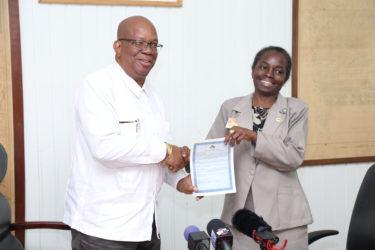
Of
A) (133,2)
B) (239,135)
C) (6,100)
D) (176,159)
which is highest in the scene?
(133,2)

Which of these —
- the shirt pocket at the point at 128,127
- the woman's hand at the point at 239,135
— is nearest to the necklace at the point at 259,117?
the woman's hand at the point at 239,135

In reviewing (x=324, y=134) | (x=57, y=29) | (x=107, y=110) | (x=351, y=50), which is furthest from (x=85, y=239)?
(x=351, y=50)

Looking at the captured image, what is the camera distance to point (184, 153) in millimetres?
1748

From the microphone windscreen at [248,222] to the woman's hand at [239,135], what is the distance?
16.9 inches

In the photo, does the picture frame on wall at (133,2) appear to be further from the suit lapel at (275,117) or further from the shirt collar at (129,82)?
the suit lapel at (275,117)

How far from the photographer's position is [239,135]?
1.61m

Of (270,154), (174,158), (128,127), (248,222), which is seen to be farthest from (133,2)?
(248,222)

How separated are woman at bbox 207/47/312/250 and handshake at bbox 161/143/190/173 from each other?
24 centimetres

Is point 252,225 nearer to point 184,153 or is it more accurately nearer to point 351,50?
point 184,153

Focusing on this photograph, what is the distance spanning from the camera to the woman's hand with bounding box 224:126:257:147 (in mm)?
1607

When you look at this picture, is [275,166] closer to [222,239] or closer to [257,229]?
[257,229]

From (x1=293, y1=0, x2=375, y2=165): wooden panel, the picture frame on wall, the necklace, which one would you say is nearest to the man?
the necklace

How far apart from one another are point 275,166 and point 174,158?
46 cm

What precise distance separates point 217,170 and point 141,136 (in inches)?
14.8
